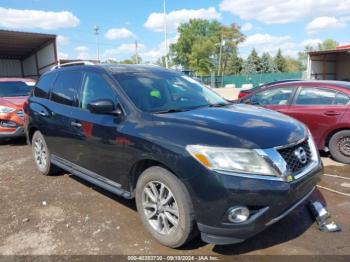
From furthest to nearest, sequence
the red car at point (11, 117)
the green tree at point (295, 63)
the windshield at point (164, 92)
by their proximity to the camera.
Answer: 1. the green tree at point (295, 63)
2. the red car at point (11, 117)
3. the windshield at point (164, 92)

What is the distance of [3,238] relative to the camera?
3664 mm

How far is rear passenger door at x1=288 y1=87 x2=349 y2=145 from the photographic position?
601cm

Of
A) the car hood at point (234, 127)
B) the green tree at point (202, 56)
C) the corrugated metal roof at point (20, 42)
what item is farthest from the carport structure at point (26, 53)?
the green tree at point (202, 56)

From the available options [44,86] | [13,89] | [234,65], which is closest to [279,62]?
[234,65]

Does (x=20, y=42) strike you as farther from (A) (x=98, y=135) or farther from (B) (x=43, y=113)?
(A) (x=98, y=135)

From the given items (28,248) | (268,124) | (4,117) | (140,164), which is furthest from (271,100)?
(4,117)

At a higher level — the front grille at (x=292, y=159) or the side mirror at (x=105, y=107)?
the side mirror at (x=105, y=107)

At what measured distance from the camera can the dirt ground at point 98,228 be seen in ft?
10.9

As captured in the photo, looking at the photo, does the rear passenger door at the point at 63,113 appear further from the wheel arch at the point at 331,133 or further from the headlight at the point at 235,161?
the wheel arch at the point at 331,133

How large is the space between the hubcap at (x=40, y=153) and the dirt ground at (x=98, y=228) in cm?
44

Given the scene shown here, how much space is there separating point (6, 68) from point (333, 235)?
30.9 m

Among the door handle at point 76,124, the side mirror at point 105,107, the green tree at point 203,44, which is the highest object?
the green tree at point 203,44

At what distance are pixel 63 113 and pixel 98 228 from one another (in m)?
1.73

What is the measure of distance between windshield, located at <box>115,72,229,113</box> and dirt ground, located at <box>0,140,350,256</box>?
1.40m
